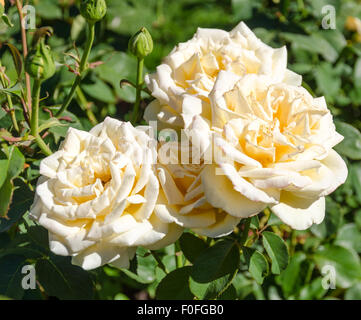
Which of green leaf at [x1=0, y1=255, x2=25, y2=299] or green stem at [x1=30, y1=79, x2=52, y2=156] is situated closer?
green stem at [x1=30, y1=79, x2=52, y2=156]

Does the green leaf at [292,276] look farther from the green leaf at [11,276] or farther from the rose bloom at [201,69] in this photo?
the green leaf at [11,276]

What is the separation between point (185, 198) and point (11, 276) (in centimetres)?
49

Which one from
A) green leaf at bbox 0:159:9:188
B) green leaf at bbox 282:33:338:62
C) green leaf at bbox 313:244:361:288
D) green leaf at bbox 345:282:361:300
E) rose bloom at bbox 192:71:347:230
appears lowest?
green leaf at bbox 345:282:361:300

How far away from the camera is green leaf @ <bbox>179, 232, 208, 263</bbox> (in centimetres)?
110

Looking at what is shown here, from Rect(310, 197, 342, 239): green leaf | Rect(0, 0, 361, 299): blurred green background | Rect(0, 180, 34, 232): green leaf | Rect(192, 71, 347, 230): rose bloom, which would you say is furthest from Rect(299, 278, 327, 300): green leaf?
Rect(0, 180, 34, 232): green leaf

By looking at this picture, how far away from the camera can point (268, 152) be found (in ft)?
2.74

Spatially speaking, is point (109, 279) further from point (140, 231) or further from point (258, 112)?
point (258, 112)

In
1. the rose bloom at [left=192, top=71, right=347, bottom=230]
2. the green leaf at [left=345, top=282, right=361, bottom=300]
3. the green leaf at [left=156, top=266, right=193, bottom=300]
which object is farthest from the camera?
the green leaf at [left=345, top=282, right=361, bottom=300]

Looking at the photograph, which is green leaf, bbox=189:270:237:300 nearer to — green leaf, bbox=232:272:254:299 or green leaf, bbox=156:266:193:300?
green leaf, bbox=156:266:193:300

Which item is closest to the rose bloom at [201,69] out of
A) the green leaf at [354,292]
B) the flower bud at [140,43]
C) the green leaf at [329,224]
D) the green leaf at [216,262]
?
the flower bud at [140,43]

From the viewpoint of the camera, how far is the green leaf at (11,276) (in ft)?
3.48

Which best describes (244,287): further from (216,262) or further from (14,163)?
(14,163)

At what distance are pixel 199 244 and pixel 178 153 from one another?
12.2 inches

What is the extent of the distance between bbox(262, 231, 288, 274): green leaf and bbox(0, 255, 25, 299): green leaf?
57 cm
